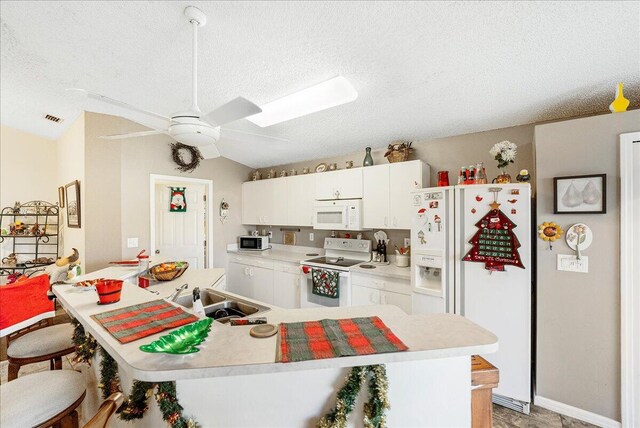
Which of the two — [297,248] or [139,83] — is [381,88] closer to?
[139,83]

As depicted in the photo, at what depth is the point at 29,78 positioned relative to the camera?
2670 millimetres

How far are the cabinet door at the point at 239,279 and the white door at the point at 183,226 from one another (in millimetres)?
488

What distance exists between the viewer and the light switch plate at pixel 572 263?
6.64ft

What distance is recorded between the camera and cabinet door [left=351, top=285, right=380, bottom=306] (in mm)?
3072

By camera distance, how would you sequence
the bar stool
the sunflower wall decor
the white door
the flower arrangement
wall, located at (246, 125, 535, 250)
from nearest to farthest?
1. the bar stool
2. the sunflower wall decor
3. the flower arrangement
4. wall, located at (246, 125, 535, 250)
5. the white door

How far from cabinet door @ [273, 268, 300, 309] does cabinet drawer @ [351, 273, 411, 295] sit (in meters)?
0.94

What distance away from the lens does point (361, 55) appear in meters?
1.96

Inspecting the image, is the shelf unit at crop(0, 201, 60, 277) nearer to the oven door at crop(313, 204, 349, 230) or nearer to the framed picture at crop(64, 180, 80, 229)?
the framed picture at crop(64, 180, 80, 229)

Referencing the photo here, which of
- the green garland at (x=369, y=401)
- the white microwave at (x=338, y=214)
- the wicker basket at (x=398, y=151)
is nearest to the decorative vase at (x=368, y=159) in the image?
the wicker basket at (x=398, y=151)

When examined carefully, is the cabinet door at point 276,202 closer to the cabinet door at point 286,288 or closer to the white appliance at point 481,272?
the cabinet door at point 286,288

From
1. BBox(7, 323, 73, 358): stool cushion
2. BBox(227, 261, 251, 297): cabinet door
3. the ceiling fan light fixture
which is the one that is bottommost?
BBox(227, 261, 251, 297): cabinet door

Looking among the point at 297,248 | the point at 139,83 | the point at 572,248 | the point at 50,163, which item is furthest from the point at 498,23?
the point at 50,163

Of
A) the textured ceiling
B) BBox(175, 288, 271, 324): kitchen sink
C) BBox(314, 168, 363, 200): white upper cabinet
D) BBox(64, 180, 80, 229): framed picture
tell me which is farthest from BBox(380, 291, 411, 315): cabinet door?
BBox(64, 180, 80, 229): framed picture

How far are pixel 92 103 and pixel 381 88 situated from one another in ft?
10.7
